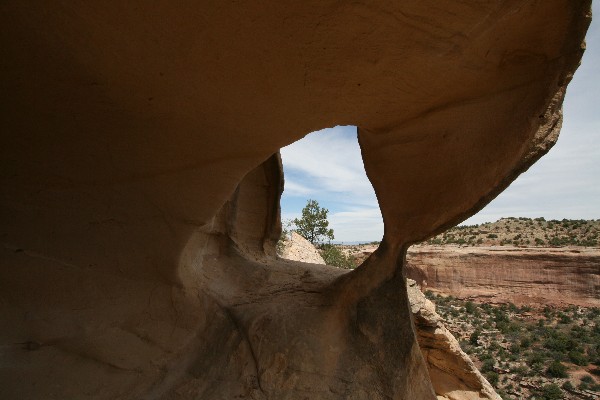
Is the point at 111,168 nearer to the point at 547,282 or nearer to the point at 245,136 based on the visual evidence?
the point at 245,136

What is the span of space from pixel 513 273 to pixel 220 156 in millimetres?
24969

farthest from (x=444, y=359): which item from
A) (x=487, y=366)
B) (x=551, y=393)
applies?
(x=487, y=366)

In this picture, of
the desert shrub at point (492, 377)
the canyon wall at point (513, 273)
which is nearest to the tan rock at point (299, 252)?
the desert shrub at point (492, 377)

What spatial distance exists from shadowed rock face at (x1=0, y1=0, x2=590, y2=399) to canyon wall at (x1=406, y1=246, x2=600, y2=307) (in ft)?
77.2

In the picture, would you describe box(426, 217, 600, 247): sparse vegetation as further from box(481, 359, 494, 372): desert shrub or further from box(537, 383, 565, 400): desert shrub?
box(537, 383, 565, 400): desert shrub

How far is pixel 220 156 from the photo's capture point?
2.04 metres

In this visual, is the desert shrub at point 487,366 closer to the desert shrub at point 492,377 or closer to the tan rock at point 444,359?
the desert shrub at point 492,377

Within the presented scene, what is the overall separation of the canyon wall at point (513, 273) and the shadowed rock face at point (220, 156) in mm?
23522

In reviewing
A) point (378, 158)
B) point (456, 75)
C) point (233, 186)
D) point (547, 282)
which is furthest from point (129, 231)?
point (547, 282)

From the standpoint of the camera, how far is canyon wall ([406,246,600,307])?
20094mm

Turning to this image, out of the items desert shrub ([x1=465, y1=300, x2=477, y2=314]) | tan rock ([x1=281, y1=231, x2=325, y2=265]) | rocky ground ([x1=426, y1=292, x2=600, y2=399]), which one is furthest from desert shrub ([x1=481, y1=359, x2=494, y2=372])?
tan rock ([x1=281, y1=231, x2=325, y2=265])

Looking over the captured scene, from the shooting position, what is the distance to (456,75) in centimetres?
166

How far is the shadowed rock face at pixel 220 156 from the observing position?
134 cm

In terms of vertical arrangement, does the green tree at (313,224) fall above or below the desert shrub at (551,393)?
above
